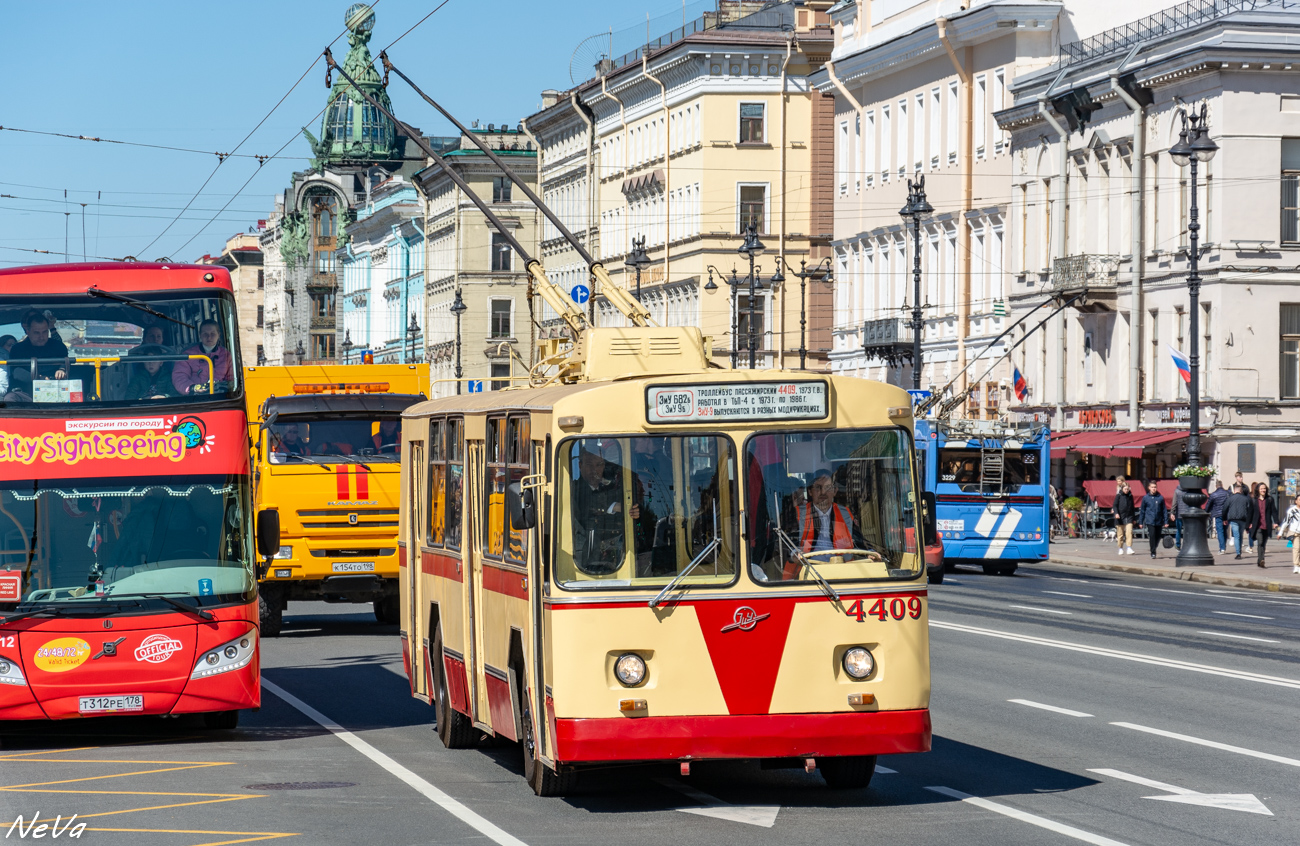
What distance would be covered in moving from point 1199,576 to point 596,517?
98.2 ft

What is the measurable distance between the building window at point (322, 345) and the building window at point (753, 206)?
90.8m

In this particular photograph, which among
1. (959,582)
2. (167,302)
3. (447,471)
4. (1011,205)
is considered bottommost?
(959,582)

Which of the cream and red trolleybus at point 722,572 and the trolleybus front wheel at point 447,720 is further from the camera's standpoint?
the trolleybus front wheel at point 447,720

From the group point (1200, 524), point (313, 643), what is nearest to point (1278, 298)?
point (1200, 524)

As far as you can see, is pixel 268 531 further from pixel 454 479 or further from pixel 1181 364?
pixel 1181 364

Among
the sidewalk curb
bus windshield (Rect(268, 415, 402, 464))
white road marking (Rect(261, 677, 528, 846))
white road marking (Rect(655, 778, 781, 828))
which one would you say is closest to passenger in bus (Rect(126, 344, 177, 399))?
white road marking (Rect(261, 677, 528, 846))

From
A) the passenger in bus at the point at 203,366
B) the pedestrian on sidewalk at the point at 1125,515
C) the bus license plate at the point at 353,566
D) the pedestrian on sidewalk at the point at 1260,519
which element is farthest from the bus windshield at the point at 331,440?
the pedestrian on sidewalk at the point at 1125,515

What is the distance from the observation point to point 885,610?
1187 centimetres

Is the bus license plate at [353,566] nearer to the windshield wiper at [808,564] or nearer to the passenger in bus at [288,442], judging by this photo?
the passenger in bus at [288,442]

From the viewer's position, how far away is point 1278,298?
54.3 m

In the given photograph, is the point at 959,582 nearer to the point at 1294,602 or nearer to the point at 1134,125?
the point at 1294,602

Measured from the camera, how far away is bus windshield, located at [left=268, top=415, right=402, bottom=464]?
2581cm

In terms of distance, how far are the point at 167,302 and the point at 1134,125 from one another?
1814 inches

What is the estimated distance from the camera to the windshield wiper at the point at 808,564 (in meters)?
11.8
